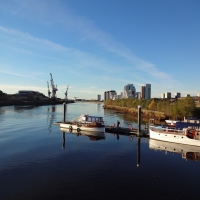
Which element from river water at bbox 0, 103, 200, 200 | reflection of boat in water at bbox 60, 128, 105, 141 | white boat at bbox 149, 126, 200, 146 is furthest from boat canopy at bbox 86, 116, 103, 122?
river water at bbox 0, 103, 200, 200

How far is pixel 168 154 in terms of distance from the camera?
3166 centimetres

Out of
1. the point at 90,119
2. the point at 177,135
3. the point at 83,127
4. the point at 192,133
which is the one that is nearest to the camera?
the point at 192,133

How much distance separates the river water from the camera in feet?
60.2

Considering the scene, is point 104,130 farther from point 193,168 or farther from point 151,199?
point 151,199

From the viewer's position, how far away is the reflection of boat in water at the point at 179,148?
102ft

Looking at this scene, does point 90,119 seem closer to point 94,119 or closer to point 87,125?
point 94,119

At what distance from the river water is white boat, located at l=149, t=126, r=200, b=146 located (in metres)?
1.86

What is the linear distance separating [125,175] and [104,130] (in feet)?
83.2

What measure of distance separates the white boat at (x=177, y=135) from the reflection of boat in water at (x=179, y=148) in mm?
→ 847

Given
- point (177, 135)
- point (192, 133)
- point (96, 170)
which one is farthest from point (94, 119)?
point (96, 170)

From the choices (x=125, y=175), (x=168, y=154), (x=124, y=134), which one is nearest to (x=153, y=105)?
(x=124, y=134)

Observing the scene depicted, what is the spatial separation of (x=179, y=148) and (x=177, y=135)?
11.1 ft

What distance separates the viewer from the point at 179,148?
35.4 meters

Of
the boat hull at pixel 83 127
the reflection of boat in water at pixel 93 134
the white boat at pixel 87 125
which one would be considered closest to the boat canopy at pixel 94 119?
the white boat at pixel 87 125
